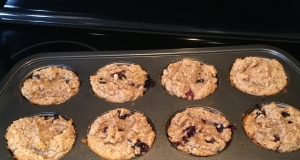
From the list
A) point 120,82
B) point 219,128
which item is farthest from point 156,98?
point 219,128

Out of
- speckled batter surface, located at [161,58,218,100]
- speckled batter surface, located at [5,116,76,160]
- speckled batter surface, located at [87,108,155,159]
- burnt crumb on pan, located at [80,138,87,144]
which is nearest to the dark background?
speckled batter surface, located at [161,58,218,100]

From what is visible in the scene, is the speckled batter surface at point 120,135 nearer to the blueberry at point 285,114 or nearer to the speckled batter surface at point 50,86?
the speckled batter surface at point 50,86

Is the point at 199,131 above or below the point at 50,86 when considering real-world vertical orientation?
below

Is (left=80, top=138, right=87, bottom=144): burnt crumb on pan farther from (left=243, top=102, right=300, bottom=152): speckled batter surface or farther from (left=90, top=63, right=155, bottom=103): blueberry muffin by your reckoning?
(left=243, top=102, right=300, bottom=152): speckled batter surface

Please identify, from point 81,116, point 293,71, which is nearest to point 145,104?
point 81,116

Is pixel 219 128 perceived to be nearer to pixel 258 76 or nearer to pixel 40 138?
pixel 258 76

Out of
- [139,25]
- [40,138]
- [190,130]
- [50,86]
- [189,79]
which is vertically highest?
[139,25]

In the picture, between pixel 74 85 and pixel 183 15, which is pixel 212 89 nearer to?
pixel 183 15
